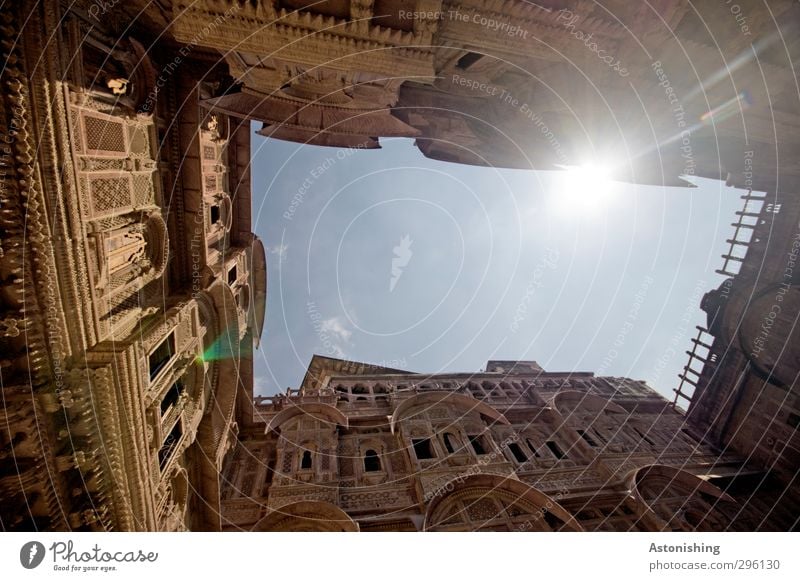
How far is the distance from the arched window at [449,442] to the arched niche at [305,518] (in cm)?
639

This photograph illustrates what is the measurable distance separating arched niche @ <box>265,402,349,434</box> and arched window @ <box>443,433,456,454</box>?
5452 millimetres

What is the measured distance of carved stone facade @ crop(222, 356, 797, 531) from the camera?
1293 cm

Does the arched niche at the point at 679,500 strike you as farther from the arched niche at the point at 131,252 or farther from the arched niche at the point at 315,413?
the arched niche at the point at 131,252

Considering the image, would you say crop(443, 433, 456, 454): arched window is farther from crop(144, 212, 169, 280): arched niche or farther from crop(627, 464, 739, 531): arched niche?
crop(144, 212, 169, 280): arched niche

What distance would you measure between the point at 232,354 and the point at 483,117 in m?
15.8

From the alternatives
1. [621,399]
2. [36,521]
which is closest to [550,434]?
[621,399]

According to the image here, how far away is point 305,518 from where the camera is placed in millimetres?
12039

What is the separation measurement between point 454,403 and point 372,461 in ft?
20.1

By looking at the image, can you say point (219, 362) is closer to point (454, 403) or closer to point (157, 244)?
point (157, 244)

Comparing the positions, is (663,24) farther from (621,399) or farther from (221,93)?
(621,399)

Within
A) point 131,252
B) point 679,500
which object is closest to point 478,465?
point 679,500

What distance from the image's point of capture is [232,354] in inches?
570
